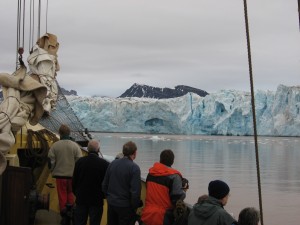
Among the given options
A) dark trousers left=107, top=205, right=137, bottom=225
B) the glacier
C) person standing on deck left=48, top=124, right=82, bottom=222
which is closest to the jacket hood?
dark trousers left=107, top=205, right=137, bottom=225

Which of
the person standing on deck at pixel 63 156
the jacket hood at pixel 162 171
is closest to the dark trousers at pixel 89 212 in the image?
the person standing on deck at pixel 63 156

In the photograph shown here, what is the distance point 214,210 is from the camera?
8.83ft

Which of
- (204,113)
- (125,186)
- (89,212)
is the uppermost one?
(204,113)

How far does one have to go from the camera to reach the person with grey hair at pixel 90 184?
419 centimetres

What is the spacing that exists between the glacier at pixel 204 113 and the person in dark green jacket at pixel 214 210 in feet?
186

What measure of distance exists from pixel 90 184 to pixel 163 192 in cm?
89

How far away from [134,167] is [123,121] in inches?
2584

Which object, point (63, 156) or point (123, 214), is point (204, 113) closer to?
point (63, 156)

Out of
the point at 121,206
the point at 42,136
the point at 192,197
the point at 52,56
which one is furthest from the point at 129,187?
the point at 192,197

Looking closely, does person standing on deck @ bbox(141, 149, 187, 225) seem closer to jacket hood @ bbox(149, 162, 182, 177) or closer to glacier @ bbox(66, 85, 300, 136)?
jacket hood @ bbox(149, 162, 182, 177)

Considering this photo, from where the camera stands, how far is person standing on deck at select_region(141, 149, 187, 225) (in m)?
3.46

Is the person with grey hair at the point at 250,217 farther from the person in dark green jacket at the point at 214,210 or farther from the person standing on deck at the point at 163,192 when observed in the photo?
the person standing on deck at the point at 163,192

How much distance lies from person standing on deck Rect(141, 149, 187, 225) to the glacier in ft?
184

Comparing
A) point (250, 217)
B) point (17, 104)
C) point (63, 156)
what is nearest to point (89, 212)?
point (63, 156)
